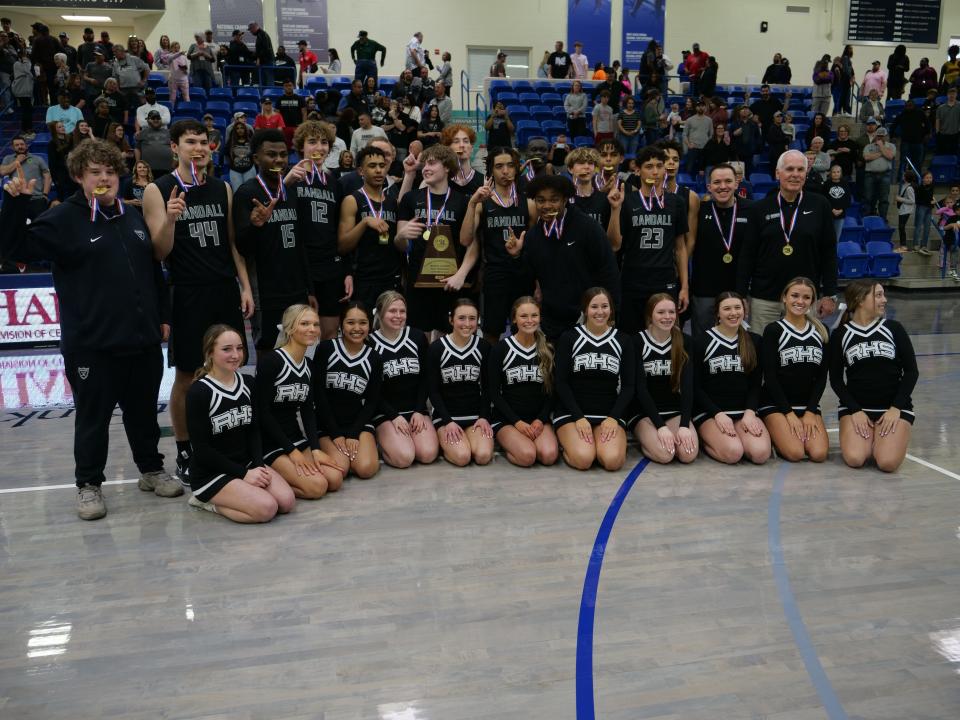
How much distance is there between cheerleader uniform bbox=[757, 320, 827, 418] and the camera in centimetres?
496

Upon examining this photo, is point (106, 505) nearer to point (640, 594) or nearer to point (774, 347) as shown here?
point (640, 594)

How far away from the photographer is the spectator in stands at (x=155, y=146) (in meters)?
11.0

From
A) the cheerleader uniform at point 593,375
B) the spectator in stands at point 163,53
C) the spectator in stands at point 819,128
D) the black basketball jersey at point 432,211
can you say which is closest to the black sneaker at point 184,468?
the black basketball jersey at point 432,211

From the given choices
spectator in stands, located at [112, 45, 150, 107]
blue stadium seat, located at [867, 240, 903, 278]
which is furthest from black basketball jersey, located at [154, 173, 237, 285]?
blue stadium seat, located at [867, 240, 903, 278]

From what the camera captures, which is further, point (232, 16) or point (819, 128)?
point (232, 16)

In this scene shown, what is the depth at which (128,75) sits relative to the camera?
13547 mm

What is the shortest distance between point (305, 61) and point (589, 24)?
706 cm

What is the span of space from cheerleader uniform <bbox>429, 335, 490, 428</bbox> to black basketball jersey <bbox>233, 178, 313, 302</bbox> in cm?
90

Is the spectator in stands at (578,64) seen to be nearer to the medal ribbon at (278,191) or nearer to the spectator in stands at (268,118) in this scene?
the spectator in stands at (268,118)

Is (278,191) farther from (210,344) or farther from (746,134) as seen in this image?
(746,134)

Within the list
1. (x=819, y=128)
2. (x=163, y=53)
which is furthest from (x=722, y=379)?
(x=163, y=53)

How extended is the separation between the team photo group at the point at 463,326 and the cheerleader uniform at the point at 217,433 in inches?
0.4

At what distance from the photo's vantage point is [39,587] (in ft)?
11.4

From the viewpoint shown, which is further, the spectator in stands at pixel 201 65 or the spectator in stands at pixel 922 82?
the spectator in stands at pixel 922 82
